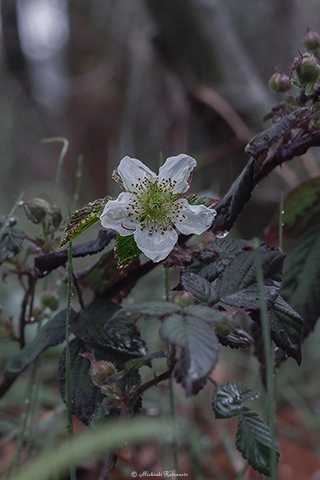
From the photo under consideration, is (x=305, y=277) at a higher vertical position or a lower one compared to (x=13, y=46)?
lower

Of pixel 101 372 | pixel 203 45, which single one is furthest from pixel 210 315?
pixel 203 45

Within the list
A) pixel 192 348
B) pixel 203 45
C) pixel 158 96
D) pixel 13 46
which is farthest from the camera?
pixel 13 46

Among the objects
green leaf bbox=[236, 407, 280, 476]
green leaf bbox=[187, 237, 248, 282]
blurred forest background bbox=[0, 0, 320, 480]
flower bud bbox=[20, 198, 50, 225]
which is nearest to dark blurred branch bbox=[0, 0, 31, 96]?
blurred forest background bbox=[0, 0, 320, 480]

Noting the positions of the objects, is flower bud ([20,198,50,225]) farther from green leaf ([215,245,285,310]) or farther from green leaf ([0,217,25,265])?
green leaf ([215,245,285,310])

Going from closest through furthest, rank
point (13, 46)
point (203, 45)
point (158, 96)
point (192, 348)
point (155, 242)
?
point (192, 348)
point (155, 242)
point (203, 45)
point (158, 96)
point (13, 46)

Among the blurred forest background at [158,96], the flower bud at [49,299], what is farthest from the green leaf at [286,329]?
the blurred forest background at [158,96]

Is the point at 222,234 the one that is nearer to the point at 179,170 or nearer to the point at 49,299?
the point at 179,170
